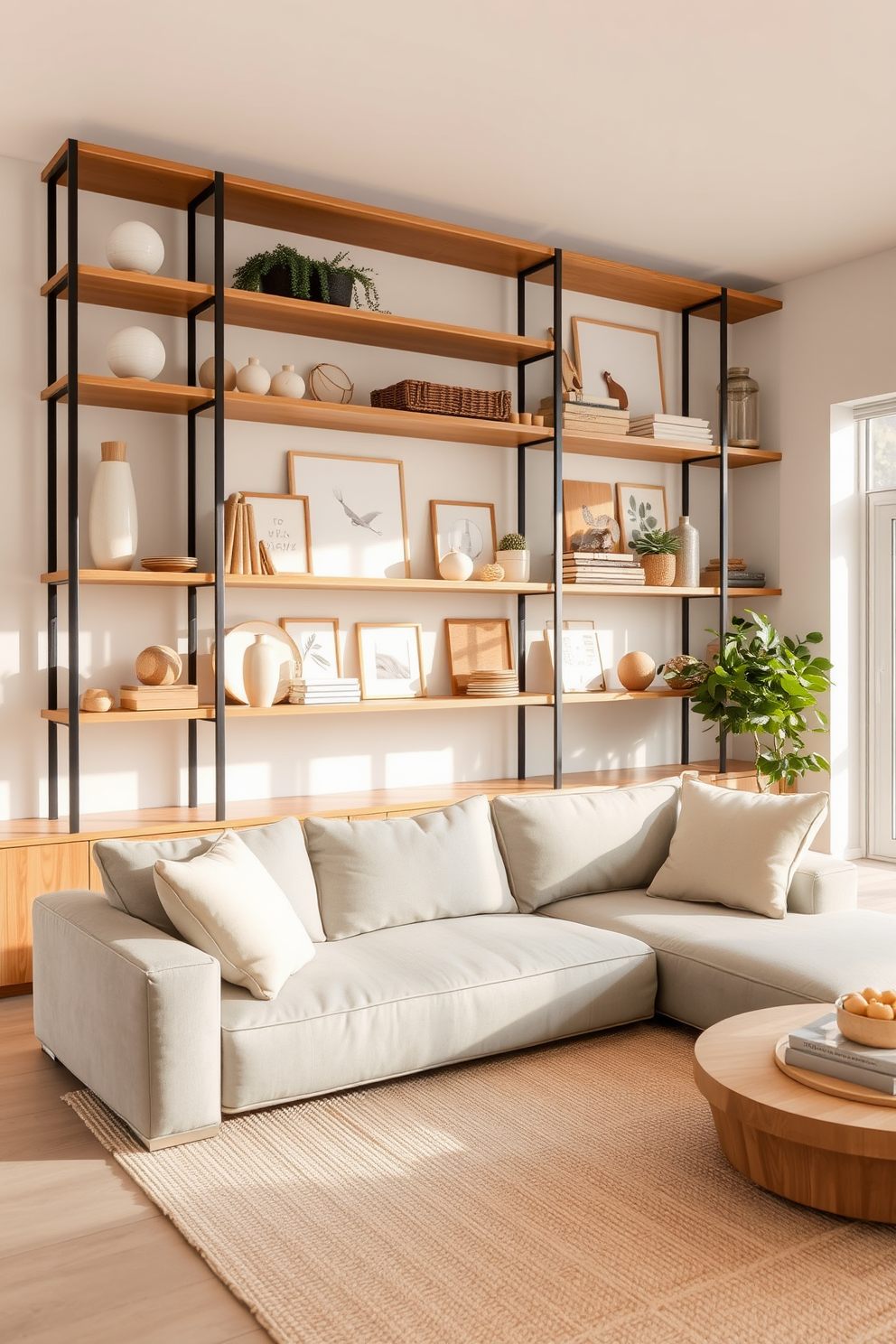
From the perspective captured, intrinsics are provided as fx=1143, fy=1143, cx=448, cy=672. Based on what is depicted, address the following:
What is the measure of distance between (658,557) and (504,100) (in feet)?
7.54

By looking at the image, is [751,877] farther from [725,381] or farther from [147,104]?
[147,104]

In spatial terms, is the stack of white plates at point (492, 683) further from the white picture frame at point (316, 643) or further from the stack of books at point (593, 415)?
the stack of books at point (593, 415)

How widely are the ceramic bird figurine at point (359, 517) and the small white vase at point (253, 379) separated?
62cm

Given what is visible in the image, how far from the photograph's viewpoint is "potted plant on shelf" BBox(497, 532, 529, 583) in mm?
5109

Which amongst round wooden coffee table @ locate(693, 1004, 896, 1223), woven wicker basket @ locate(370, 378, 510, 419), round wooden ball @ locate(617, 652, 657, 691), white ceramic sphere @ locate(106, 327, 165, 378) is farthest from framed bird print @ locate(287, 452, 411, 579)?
round wooden coffee table @ locate(693, 1004, 896, 1223)

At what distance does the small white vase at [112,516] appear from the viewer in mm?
4141

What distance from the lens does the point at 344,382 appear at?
4.79m

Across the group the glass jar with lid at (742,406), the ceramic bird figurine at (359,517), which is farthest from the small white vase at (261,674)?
the glass jar with lid at (742,406)

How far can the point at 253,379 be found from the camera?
4383mm

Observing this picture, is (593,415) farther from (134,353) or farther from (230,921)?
(230,921)

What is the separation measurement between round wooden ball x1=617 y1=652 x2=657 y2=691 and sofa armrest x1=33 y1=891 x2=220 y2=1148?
3122mm

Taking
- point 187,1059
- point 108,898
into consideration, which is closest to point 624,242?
point 108,898

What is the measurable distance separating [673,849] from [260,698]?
167 centimetres

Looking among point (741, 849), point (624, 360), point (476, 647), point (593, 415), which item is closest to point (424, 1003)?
point (741, 849)
